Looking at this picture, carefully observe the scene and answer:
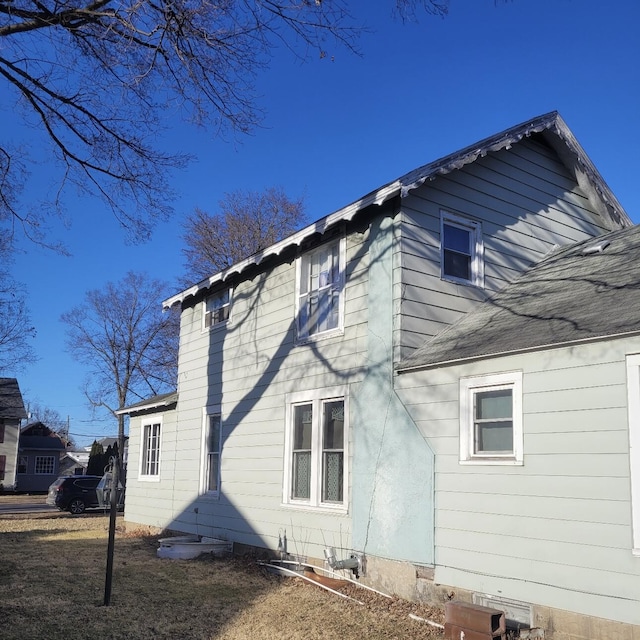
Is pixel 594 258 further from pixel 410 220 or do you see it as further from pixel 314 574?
pixel 314 574

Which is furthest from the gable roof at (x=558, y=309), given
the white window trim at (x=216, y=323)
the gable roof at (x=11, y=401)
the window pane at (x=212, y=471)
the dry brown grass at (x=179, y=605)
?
the gable roof at (x=11, y=401)

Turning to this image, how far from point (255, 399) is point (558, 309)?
243 inches

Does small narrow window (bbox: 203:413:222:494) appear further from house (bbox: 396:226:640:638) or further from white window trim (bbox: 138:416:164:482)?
house (bbox: 396:226:640:638)

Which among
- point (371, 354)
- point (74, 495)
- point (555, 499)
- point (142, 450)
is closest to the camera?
point (555, 499)

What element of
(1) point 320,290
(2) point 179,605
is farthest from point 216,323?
(2) point 179,605

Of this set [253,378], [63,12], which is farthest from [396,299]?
[63,12]

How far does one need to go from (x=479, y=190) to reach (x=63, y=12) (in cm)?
642

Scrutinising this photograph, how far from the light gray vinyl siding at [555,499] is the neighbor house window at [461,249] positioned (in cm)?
253

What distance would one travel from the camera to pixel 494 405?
788 cm

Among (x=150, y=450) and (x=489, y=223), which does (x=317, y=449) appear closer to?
(x=489, y=223)

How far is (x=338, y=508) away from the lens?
10047 mm

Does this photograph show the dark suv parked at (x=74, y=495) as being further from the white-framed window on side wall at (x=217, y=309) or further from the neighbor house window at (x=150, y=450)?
the white-framed window on side wall at (x=217, y=309)

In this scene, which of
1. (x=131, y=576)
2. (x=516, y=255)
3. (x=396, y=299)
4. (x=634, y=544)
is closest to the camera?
(x=634, y=544)

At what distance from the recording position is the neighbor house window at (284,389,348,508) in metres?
10.3
